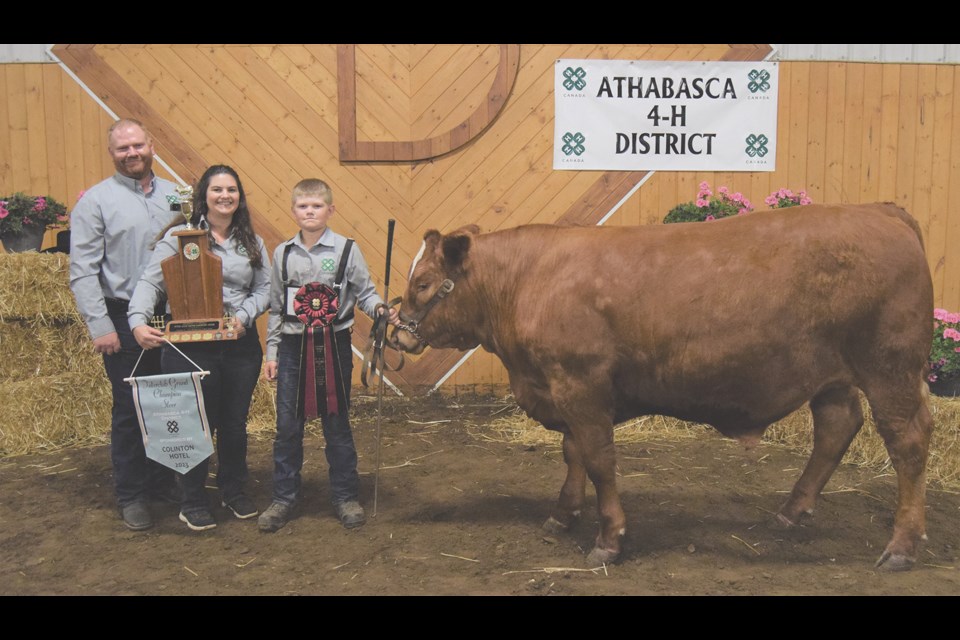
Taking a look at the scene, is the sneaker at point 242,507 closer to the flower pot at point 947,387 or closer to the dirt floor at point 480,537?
the dirt floor at point 480,537

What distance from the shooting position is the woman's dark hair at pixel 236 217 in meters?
4.22

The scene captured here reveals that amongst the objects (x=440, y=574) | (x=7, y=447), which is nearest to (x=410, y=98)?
(x=7, y=447)

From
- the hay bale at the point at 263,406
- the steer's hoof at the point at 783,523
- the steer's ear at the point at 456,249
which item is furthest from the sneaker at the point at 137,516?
the steer's hoof at the point at 783,523

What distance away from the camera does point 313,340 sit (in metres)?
4.19

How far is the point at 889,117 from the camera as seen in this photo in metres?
7.16

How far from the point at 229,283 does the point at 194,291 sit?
8.7 inches

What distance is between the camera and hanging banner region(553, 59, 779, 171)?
698 centimetres

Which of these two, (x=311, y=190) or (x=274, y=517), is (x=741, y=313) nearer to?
(x=311, y=190)

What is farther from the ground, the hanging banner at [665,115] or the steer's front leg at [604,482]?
the hanging banner at [665,115]

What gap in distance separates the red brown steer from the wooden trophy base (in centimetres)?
143

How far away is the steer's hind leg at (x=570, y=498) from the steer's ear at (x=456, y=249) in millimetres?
1008

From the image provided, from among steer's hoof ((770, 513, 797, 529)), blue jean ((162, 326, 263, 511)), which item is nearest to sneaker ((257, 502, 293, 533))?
blue jean ((162, 326, 263, 511))
